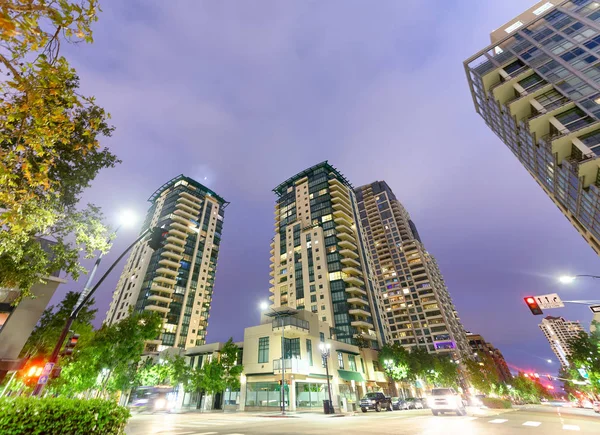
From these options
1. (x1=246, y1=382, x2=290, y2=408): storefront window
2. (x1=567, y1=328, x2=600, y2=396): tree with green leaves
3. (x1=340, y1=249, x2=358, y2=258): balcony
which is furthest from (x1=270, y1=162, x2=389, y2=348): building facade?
(x1=567, y1=328, x2=600, y2=396): tree with green leaves

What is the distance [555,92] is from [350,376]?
50.9 meters

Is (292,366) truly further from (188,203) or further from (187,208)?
(188,203)

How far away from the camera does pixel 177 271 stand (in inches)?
2879

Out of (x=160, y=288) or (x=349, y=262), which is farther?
(x=160, y=288)

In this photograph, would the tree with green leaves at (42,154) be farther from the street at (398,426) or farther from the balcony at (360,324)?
the balcony at (360,324)

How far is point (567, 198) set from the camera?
38.9 meters

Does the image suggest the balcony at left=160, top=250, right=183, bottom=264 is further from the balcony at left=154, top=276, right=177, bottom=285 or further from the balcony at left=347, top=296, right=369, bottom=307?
the balcony at left=347, top=296, right=369, bottom=307

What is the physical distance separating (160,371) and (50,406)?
3975cm

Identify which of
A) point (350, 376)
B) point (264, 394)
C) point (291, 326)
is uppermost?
point (291, 326)

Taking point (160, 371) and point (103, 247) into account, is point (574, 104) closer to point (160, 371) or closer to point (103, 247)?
point (103, 247)

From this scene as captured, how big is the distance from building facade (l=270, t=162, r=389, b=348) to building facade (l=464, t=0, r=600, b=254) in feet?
131

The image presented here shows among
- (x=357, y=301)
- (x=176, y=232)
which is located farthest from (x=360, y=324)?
(x=176, y=232)

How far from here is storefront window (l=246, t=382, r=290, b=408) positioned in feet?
115

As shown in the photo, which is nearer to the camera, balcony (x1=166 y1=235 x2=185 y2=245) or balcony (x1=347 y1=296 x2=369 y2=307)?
balcony (x1=347 y1=296 x2=369 y2=307)
